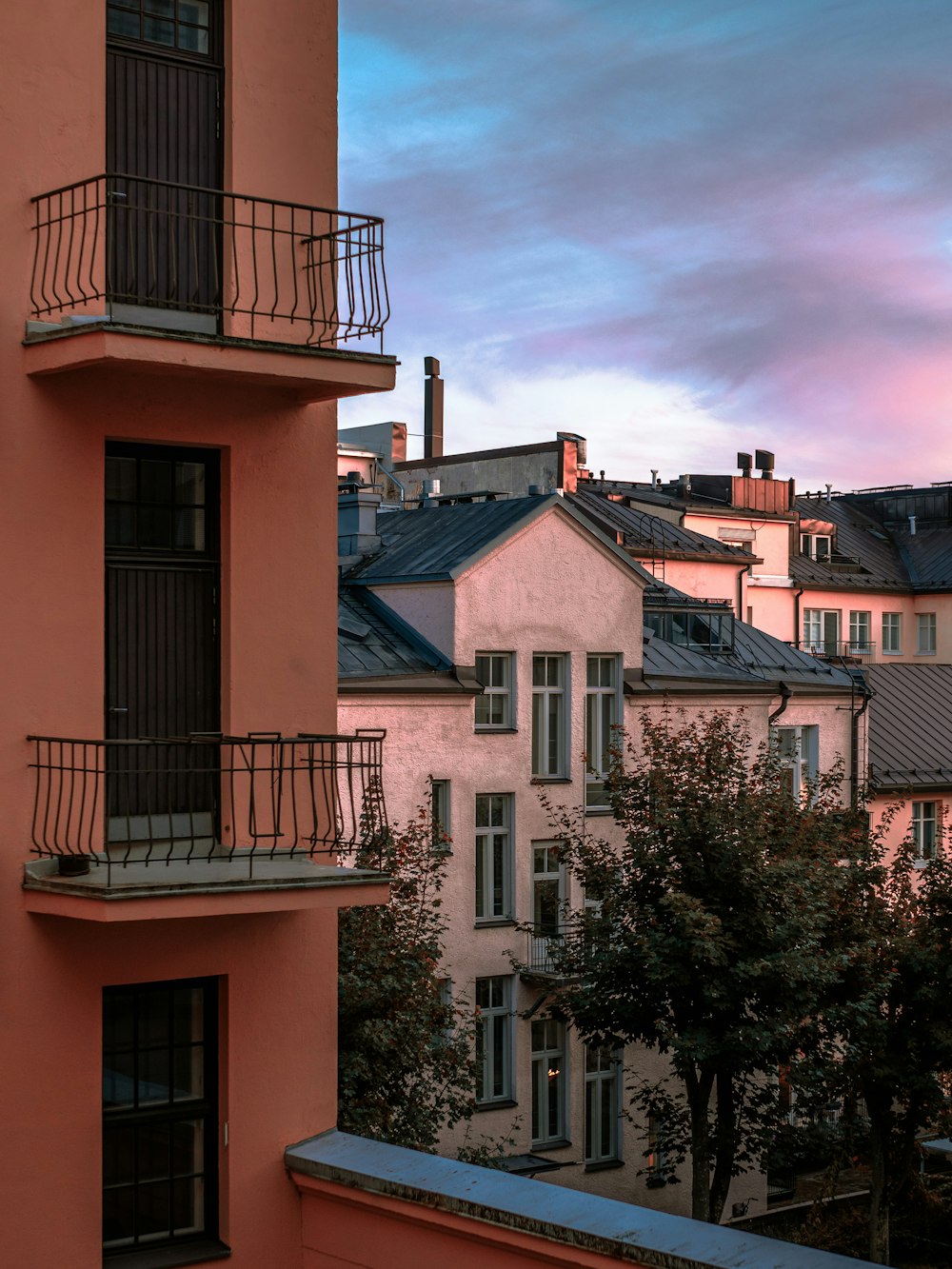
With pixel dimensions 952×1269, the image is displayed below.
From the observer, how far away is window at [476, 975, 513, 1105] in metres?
32.2

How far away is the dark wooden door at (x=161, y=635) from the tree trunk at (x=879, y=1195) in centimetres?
2260

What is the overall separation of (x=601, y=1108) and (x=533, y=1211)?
26.5 meters

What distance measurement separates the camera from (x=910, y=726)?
45.7 m

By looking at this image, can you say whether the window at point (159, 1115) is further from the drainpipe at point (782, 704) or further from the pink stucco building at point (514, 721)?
the drainpipe at point (782, 704)

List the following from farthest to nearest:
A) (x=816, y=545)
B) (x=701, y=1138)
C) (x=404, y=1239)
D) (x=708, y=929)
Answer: (x=816, y=545)
(x=701, y=1138)
(x=708, y=929)
(x=404, y=1239)

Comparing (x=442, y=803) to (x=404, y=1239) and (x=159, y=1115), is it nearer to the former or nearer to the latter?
(x=159, y=1115)

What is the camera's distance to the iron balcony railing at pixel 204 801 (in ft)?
30.6

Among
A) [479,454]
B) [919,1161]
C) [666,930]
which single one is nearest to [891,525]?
[479,454]

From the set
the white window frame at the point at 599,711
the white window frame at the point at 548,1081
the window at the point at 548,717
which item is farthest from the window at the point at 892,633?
the white window frame at the point at 548,1081

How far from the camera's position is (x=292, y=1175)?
33.3ft

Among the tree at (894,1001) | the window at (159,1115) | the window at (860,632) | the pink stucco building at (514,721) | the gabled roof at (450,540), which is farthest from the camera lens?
the window at (860,632)

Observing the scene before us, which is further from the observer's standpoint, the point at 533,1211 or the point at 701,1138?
the point at 701,1138

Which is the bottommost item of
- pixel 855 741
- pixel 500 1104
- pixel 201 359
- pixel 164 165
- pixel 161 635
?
pixel 500 1104

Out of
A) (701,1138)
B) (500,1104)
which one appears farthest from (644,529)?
(701,1138)
